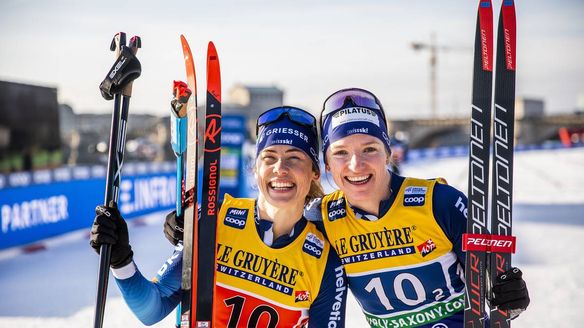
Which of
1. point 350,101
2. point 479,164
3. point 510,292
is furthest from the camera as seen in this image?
point 350,101

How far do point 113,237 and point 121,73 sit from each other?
2.68ft

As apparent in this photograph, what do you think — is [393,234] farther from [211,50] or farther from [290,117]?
[211,50]

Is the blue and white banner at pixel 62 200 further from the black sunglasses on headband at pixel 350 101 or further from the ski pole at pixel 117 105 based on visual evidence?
the black sunglasses on headband at pixel 350 101

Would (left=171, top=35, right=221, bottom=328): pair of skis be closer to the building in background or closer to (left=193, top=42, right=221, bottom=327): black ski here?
(left=193, top=42, right=221, bottom=327): black ski

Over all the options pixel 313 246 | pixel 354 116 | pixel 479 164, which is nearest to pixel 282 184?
pixel 313 246

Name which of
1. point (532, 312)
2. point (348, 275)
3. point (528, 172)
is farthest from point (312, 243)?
point (528, 172)

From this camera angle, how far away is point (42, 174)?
33.7 ft

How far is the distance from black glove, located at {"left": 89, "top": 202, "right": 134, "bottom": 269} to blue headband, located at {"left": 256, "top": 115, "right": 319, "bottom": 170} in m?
0.78

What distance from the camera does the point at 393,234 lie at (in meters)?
2.73

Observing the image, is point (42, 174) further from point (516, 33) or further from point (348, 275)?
point (516, 33)

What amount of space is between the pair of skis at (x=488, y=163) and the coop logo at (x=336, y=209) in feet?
2.12

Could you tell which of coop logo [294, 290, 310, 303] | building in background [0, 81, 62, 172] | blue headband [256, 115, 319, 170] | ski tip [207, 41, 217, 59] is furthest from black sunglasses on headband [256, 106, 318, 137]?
building in background [0, 81, 62, 172]

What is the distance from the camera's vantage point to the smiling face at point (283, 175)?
265cm

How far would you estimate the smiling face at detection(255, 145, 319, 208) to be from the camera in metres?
2.65
